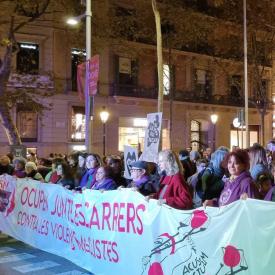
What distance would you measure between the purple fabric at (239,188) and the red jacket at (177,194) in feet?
2.18

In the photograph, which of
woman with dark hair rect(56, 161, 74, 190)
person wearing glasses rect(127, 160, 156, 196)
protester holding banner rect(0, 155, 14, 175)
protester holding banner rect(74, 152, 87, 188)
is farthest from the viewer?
protester holding banner rect(0, 155, 14, 175)

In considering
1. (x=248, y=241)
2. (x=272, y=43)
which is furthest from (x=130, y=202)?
(x=272, y=43)

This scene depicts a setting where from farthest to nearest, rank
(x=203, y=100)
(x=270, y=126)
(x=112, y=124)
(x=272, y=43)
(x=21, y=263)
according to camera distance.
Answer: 1. (x=270, y=126)
2. (x=203, y=100)
3. (x=112, y=124)
4. (x=272, y=43)
5. (x=21, y=263)

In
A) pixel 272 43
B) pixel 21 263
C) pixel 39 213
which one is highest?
pixel 272 43

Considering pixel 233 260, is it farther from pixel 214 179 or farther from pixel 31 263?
pixel 31 263

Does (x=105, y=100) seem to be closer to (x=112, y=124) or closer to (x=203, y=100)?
(x=112, y=124)

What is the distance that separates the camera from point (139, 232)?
20.4ft

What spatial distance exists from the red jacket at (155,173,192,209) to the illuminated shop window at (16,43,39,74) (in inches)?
915

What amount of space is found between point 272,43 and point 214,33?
4524mm

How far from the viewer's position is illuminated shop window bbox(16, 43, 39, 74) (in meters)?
28.5

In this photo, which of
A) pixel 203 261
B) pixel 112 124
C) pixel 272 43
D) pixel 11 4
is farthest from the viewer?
pixel 112 124

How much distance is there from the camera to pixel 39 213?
28.6ft

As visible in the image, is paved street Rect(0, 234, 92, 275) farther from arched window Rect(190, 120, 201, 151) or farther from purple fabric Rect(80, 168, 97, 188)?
arched window Rect(190, 120, 201, 151)

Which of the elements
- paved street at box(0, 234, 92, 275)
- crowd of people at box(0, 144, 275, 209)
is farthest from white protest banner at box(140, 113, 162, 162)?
paved street at box(0, 234, 92, 275)
